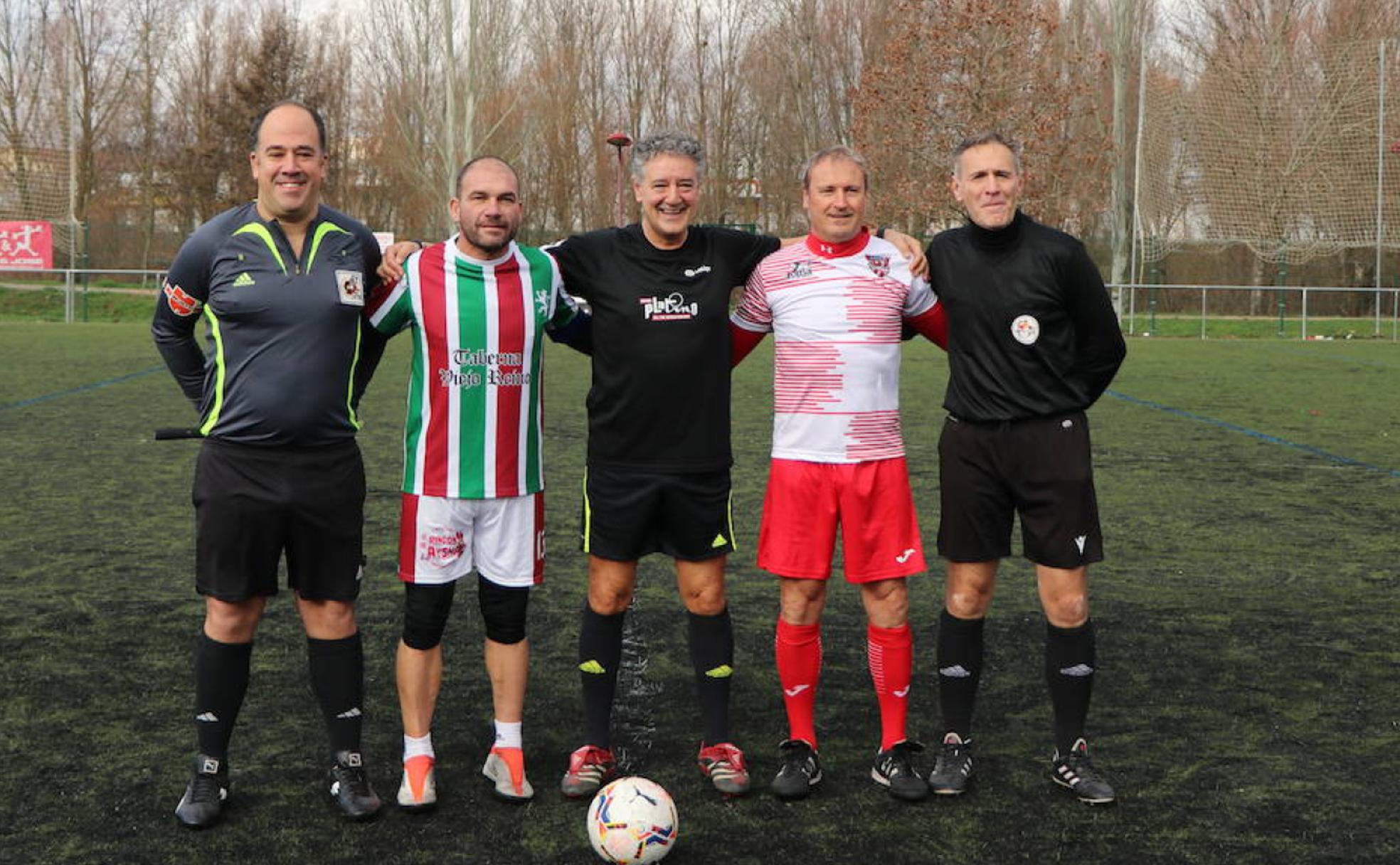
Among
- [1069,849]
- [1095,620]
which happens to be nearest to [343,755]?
[1069,849]

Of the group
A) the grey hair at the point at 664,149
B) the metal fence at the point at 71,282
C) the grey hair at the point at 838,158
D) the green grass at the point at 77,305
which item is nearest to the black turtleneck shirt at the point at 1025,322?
the grey hair at the point at 838,158

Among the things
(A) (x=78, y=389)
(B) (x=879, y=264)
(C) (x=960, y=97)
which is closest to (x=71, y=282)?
(A) (x=78, y=389)

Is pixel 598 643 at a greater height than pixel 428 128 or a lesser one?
lesser

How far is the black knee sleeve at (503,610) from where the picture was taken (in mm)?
3762

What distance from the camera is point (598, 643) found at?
12.8 feet

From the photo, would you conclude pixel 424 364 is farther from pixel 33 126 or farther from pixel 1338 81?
pixel 33 126

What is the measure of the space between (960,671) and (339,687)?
1.73 m

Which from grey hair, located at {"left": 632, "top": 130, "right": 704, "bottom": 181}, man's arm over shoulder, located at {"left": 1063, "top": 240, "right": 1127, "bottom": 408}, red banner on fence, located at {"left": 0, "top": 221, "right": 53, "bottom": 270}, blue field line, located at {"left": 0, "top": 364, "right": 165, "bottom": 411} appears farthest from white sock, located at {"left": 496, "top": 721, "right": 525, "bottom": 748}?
red banner on fence, located at {"left": 0, "top": 221, "right": 53, "bottom": 270}

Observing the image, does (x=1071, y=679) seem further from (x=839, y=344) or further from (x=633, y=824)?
(x=633, y=824)

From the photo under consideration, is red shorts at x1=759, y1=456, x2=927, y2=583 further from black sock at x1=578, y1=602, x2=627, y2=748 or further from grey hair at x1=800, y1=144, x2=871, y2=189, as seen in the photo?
grey hair at x1=800, y1=144, x2=871, y2=189

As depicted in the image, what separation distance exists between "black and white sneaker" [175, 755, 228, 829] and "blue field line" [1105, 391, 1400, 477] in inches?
317

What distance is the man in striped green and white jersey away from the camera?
11.9ft

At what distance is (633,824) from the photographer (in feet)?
10.4

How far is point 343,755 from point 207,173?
134ft
